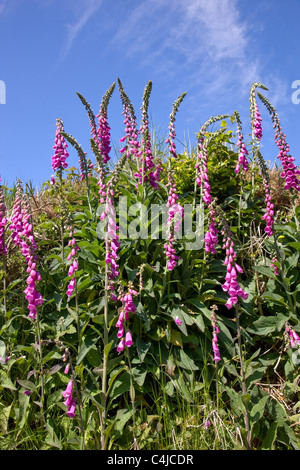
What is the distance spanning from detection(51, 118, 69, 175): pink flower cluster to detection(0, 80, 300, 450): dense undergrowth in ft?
0.06

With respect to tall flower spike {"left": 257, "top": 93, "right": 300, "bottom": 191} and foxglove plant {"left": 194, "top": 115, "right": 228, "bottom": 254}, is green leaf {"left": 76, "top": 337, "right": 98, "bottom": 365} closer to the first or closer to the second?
foxglove plant {"left": 194, "top": 115, "right": 228, "bottom": 254}

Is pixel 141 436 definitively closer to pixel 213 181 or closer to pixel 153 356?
pixel 153 356

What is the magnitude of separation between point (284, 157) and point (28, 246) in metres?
3.22

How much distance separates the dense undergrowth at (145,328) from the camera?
3156mm

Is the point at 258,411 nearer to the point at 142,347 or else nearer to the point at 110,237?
the point at 142,347

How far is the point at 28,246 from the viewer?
3328 mm

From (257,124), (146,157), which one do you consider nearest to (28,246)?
(146,157)

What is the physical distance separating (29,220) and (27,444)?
196 cm

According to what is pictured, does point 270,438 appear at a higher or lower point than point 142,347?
lower

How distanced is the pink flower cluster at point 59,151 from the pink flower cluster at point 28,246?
113cm

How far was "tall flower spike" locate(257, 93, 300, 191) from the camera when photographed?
14.9 ft

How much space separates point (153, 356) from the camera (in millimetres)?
3664

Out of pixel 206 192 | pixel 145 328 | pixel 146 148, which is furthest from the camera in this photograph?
pixel 146 148

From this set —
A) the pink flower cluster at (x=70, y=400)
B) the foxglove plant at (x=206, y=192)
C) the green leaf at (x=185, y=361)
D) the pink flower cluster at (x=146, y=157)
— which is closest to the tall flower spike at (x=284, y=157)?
the foxglove plant at (x=206, y=192)
